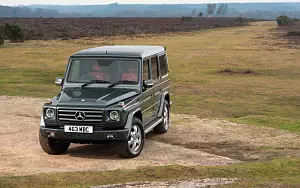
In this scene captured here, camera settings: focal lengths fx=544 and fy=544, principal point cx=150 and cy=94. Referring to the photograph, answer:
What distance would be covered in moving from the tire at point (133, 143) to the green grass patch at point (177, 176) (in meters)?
1.14

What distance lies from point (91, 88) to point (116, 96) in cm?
79

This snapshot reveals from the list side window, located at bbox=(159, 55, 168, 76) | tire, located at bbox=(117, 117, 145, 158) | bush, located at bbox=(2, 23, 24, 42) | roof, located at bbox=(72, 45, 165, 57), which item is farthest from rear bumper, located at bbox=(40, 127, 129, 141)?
bush, located at bbox=(2, 23, 24, 42)

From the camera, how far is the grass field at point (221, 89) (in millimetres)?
8555

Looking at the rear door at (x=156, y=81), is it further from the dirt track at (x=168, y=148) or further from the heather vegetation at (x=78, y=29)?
the heather vegetation at (x=78, y=29)

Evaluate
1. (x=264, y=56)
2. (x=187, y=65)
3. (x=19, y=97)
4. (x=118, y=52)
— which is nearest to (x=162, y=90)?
(x=118, y=52)

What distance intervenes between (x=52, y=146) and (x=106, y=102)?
1.53 meters

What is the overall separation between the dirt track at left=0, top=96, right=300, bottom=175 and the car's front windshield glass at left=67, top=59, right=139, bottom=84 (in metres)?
1.46

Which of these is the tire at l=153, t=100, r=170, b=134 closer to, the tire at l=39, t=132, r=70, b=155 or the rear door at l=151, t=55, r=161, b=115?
the rear door at l=151, t=55, r=161, b=115

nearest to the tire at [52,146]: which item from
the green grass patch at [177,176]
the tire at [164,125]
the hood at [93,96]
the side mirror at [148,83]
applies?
the hood at [93,96]

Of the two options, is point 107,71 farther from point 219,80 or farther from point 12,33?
point 12,33

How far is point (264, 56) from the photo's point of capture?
132 feet

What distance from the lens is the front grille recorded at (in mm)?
9766

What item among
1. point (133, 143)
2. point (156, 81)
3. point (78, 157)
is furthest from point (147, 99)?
point (78, 157)

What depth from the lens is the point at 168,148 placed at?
452 inches
